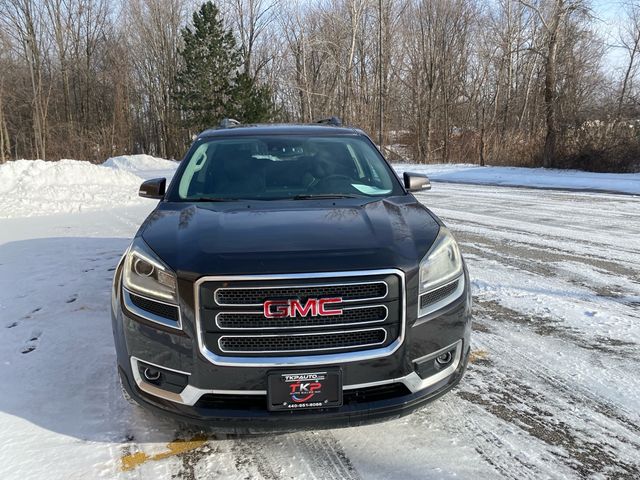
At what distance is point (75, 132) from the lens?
1665 inches

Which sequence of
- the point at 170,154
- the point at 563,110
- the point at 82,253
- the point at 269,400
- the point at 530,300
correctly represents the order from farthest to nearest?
the point at 170,154, the point at 563,110, the point at 82,253, the point at 530,300, the point at 269,400

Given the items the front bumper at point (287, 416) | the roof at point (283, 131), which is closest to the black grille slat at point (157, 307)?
the front bumper at point (287, 416)

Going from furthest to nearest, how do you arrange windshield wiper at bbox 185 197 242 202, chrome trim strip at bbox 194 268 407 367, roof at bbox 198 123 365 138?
roof at bbox 198 123 365 138, windshield wiper at bbox 185 197 242 202, chrome trim strip at bbox 194 268 407 367

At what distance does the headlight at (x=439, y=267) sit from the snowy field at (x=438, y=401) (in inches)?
30.3

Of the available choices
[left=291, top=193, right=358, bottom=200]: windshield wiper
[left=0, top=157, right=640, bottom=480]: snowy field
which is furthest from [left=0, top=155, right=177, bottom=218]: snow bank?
[left=291, top=193, right=358, bottom=200]: windshield wiper

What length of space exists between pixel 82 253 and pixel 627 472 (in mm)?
6706

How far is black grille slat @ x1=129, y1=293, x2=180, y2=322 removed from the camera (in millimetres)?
2312

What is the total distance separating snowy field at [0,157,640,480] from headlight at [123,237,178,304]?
2.72 ft

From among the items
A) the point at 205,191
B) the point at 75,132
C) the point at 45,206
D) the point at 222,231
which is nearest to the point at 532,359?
the point at 222,231

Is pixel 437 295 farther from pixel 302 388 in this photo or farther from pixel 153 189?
pixel 153 189

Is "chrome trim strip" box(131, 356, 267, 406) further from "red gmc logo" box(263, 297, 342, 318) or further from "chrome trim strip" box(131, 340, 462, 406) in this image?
"red gmc logo" box(263, 297, 342, 318)

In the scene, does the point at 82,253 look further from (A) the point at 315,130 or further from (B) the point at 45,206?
(B) the point at 45,206

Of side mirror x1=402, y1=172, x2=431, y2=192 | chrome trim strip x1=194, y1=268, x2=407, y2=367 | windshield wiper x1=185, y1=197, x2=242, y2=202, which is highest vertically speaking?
side mirror x1=402, y1=172, x2=431, y2=192

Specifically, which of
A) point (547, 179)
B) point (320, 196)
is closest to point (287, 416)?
point (320, 196)
